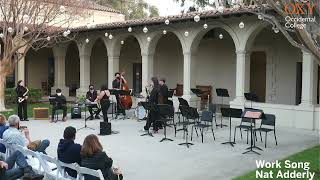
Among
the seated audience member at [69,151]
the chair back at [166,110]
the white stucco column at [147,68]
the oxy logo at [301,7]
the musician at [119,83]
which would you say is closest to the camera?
the seated audience member at [69,151]

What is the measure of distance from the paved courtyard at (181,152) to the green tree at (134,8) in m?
34.7

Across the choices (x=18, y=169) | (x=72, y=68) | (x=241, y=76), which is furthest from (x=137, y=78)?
(x=18, y=169)

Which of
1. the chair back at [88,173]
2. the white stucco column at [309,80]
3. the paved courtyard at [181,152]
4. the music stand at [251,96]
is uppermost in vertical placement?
the white stucco column at [309,80]

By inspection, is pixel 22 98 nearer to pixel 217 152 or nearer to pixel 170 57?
pixel 217 152

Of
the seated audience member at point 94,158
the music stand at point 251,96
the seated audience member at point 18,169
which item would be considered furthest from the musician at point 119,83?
the seated audience member at point 94,158

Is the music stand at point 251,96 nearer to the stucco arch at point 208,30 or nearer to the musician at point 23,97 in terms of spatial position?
the stucco arch at point 208,30

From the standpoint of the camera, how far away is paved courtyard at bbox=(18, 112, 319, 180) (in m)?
8.54

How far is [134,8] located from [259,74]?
1261 inches

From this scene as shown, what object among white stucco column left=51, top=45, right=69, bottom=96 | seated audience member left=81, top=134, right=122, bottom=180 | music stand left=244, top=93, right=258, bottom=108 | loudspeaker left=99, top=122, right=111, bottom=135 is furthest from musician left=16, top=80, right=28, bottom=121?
seated audience member left=81, top=134, right=122, bottom=180

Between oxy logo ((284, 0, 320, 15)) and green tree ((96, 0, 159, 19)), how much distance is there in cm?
3964

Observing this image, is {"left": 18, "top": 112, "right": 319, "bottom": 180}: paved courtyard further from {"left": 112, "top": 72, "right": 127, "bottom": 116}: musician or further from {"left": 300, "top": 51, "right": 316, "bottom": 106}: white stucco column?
{"left": 112, "top": 72, "right": 127, "bottom": 116}: musician

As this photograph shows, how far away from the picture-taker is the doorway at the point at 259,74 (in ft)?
65.0

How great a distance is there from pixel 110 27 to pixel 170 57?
4.87 m

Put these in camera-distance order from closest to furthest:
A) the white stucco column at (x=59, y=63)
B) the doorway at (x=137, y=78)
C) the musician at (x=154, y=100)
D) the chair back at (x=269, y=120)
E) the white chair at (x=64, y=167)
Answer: the white chair at (x=64, y=167), the chair back at (x=269, y=120), the musician at (x=154, y=100), the white stucco column at (x=59, y=63), the doorway at (x=137, y=78)
